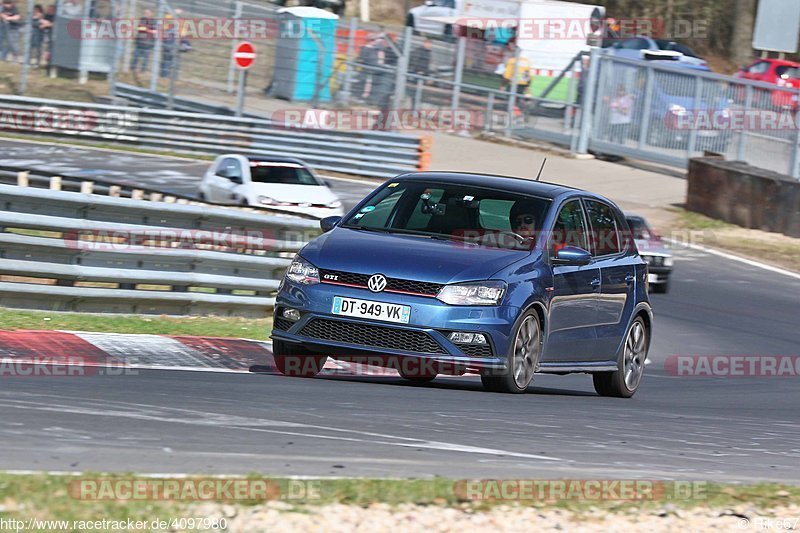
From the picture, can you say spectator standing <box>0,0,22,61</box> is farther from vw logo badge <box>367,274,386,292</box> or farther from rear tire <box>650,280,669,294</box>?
vw logo badge <box>367,274,386,292</box>

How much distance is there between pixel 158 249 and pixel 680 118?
2180 cm

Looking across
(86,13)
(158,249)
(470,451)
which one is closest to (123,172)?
(86,13)

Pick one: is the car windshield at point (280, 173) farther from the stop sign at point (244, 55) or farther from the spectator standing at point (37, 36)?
the spectator standing at point (37, 36)

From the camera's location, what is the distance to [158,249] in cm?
1162

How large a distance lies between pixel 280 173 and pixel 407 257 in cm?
1450

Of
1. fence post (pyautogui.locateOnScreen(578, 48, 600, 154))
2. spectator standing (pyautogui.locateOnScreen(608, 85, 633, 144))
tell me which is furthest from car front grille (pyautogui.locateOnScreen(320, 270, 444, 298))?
fence post (pyautogui.locateOnScreen(578, 48, 600, 154))

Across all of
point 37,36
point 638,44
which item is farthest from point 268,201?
point 638,44

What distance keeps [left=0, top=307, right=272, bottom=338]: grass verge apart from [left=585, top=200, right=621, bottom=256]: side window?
3.02 meters

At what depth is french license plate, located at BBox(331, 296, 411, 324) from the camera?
27.9 feet

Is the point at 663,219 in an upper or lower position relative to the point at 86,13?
lower

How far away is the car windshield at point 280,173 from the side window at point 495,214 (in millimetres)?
13427

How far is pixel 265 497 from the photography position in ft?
16.4

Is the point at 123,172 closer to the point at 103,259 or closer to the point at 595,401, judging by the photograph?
the point at 103,259

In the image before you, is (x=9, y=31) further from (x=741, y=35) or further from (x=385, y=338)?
(x=385, y=338)
